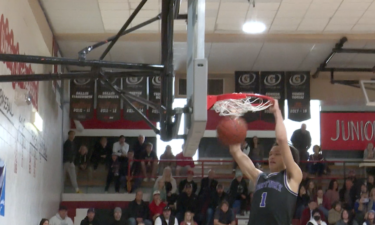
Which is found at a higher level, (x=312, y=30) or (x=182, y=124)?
(x=312, y=30)

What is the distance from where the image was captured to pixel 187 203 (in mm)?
14922

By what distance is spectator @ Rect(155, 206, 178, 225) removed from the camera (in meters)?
13.9

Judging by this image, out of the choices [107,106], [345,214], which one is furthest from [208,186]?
[345,214]

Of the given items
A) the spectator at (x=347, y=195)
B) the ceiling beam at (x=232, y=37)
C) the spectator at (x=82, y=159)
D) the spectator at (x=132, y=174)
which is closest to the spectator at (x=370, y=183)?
the spectator at (x=347, y=195)

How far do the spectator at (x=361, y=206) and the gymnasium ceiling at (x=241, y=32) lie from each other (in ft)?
11.7

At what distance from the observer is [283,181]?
466cm

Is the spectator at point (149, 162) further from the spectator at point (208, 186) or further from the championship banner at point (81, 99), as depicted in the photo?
the championship banner at point (81, 99)

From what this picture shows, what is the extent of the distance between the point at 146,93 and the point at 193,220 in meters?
3.37

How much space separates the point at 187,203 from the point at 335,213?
3.53 m

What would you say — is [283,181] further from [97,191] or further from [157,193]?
[97,191]

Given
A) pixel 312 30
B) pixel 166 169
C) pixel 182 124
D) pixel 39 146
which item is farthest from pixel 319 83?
pixel 182 124

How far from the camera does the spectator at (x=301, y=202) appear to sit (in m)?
15.1

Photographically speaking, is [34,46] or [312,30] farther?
[312,30]

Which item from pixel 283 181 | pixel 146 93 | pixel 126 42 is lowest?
pixel 283 181
